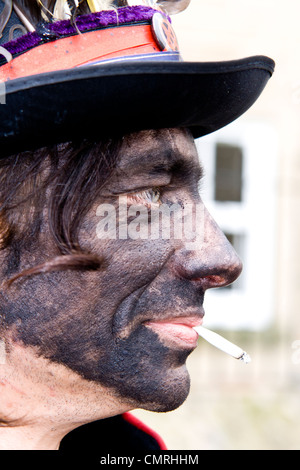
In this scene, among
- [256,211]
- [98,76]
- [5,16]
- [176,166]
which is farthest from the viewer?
[256,211]

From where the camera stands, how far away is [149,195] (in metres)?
1.43

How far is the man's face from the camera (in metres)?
1.35

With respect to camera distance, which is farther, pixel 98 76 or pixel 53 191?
pixel 53 191

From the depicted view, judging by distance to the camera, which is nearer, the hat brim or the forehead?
the hat brim

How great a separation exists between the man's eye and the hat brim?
16cm

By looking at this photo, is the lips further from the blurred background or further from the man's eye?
the blurred background

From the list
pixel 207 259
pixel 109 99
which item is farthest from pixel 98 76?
pixel 207 259

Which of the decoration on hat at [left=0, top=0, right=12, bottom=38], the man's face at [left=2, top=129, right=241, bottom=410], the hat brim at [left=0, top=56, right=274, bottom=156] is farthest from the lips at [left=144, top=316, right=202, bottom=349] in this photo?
the decoration on hat at [left=0, top=0, right=12, bottom=38]

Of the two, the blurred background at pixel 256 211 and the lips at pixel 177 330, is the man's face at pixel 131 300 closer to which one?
the lips at pixel 177 330

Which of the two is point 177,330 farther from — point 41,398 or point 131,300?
point 41,398

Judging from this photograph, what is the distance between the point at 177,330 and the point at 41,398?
38cm
